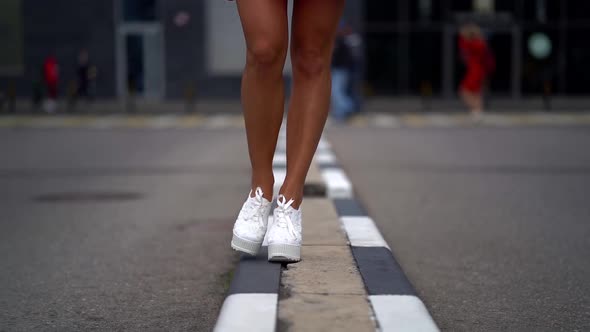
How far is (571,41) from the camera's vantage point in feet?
108

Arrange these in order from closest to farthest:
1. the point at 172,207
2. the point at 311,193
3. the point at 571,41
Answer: the point at 311,193 → the point at 172,207 → the point at 571,41

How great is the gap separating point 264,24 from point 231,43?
30091mm

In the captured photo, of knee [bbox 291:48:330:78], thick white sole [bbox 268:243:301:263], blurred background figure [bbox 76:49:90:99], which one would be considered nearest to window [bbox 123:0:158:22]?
blurred background figure [bbox 76:49:90:99]

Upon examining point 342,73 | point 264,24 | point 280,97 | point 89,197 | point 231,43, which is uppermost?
point 231,43

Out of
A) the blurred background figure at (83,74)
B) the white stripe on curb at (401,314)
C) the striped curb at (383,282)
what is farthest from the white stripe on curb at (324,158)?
the blurred background figure at (83,74)

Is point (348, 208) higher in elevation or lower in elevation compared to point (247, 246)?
lower

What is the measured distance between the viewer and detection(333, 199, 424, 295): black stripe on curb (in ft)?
11.0

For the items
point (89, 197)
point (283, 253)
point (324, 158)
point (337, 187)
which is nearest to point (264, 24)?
point (283, 253)

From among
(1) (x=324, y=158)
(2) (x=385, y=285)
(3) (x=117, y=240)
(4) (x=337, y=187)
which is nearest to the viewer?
(2) (x=385, y=285)

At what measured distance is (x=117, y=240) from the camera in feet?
17.7

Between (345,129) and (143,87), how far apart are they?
1690cm

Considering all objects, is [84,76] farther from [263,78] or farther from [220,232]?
[263,78]

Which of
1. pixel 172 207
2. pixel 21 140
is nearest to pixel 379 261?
pixel 172 207

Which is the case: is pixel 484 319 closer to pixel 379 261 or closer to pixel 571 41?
pixel 379 261
